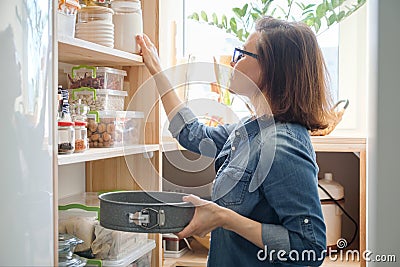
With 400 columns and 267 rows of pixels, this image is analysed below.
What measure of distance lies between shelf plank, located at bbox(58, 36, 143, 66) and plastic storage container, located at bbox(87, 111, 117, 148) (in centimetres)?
16

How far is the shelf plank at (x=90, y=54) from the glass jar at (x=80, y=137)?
18 centimetres

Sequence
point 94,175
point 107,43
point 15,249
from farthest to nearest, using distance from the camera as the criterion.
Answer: point 94,175 → point 107,43 → point 15,249

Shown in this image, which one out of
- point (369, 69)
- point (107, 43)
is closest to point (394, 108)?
point (369, 69)

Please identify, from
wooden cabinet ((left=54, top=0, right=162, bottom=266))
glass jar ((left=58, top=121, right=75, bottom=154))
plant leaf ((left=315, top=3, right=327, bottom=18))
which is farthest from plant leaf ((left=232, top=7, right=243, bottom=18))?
glass jar ((left=58, top=121, right=75, bottom=154))

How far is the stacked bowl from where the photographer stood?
1.55 m

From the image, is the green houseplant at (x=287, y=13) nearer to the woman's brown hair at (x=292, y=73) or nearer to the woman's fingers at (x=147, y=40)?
the woman's fingers at (x=147, y=40)

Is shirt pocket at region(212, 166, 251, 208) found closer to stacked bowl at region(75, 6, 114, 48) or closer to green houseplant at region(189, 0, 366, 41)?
stacked bowl at region(75, 6, 114, 48)

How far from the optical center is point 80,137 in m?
1.45

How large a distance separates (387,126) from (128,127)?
0.74 metres

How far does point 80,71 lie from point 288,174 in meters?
0.69

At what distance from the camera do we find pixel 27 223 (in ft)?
3.81

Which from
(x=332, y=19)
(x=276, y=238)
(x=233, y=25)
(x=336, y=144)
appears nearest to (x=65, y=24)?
(x=276, y=238)

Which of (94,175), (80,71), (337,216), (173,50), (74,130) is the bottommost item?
(337,216)

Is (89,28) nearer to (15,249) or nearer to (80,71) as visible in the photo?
(80,71)
